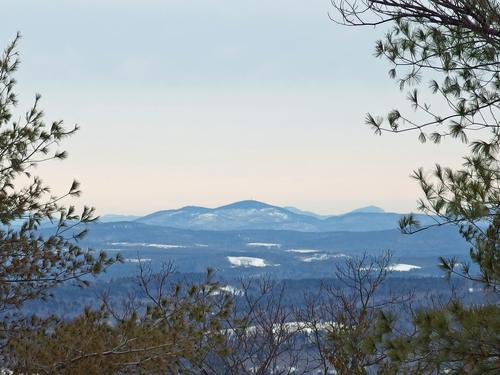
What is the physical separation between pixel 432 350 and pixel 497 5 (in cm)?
346

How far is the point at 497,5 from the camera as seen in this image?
7.06m

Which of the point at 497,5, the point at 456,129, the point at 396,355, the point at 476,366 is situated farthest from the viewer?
the point at 456,129

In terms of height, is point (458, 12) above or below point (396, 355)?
above

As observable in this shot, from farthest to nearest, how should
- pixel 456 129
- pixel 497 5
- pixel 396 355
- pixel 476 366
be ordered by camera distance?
pixel 456 129 → pixel 497 5 → pixel 396 355 → pixel 476 366

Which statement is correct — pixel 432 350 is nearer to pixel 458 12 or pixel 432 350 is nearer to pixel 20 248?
pixel 458 12

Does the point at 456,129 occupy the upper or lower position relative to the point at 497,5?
lower

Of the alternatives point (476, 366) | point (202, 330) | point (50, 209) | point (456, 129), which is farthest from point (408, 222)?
point (50, 209)

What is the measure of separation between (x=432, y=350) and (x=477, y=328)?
0.36m

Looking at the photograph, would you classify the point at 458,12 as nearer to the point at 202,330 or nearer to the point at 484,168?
the point at 484,168

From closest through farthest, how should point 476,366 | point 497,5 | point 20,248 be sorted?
point 476,366 < point 497,5 < point 20,248

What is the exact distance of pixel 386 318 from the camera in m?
5.78


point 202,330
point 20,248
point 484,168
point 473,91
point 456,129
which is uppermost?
point 473,91

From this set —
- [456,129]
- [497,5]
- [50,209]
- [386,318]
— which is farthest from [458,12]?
[50,209]

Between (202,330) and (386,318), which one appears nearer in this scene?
(386,318)
